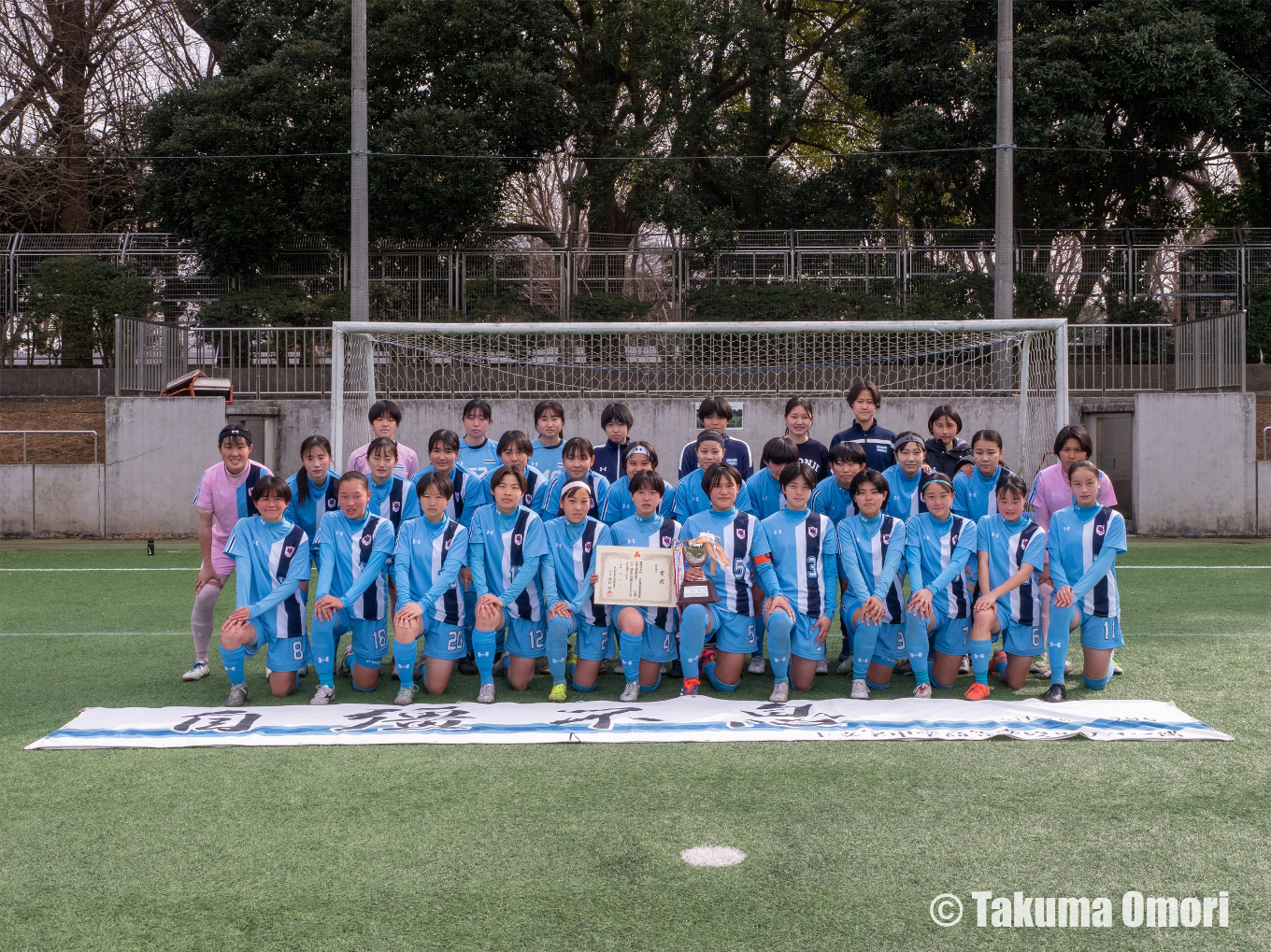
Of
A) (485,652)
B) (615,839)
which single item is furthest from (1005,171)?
(615,839)

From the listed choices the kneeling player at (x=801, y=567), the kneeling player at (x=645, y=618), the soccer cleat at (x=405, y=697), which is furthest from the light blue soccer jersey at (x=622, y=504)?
the soccer cleat at (x=405, y=697)

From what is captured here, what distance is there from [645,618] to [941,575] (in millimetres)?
1544

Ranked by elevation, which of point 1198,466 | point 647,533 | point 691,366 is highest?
point 691,366

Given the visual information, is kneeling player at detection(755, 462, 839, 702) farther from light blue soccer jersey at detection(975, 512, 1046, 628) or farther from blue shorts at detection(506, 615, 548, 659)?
blue shorts at detection(506, 615, 548, 659)

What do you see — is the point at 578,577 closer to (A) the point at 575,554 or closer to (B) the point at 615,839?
(A) the point at 575,554

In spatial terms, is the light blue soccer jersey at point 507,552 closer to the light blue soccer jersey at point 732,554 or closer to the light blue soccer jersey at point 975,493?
the light blue soccer jersey at point 732,554

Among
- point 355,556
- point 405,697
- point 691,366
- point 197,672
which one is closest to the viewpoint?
point 405,697

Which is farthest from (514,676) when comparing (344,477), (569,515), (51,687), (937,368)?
(937,368)

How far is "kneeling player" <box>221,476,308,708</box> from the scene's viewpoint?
5383 millimetres

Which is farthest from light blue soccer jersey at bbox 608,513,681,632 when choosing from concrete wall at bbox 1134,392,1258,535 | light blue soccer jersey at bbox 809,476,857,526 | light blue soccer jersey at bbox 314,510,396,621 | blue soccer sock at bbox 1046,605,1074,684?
concrete wall at bbox 1134,392,1258,535

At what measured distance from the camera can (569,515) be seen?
560 centimetres

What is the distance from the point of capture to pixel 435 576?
550 centimetres

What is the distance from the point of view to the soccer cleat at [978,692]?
522 centimetres

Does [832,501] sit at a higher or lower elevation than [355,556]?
higher
